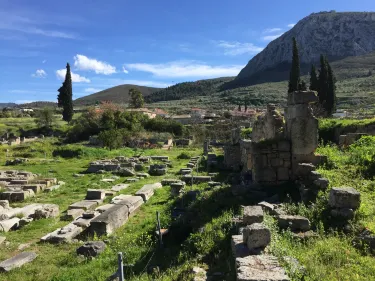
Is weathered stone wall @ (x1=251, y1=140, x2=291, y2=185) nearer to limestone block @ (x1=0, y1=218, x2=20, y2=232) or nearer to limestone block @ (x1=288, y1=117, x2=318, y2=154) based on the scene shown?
limestone block @ (x1=288, y1=117, x2=318, y2=154)

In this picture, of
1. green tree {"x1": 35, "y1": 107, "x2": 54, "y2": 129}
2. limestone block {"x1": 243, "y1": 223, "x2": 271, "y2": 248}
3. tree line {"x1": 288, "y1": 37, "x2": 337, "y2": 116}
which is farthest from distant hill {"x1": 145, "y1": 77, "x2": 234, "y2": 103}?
limestone block {"x1": 243, "y1": 223, "x2": 271, "y2": 248}

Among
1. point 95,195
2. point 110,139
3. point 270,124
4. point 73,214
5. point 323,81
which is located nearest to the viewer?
point 73,214

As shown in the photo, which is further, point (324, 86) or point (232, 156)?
point (324, 86)

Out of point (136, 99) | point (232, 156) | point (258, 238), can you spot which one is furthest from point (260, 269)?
point (136, 99)

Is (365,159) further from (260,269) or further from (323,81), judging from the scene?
(323,81)

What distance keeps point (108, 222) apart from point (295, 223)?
17.8ft

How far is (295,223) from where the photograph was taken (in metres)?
7.28

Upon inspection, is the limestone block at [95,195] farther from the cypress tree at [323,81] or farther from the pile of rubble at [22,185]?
the cypress tree at [323,81]

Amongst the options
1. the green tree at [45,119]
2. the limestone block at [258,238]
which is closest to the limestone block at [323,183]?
the limestone block at [258,238]

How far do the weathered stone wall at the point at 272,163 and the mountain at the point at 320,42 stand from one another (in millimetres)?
136871

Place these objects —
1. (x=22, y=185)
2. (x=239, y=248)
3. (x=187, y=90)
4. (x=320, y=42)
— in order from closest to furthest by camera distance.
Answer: (x=239, y=248)
(x=22, y=185)
(x=320, y=42)
(x=187, y=90)

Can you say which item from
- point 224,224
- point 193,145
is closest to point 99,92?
point 193,145

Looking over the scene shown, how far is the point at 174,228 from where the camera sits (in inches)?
358

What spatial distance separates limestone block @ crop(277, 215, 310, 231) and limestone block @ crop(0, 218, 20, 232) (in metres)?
8.31
